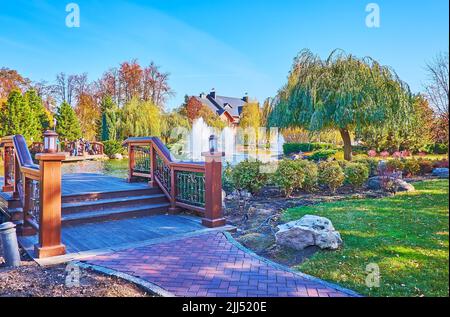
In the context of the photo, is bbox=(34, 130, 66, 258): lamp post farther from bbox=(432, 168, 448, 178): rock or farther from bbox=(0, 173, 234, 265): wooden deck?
bbox=(432, 168, 448, 178): rock

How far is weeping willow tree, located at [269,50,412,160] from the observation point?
955cm

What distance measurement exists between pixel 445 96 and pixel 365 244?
202 cm

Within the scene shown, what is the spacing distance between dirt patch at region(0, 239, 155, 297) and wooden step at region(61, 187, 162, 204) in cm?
193

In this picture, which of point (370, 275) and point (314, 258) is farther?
point (314, 258)

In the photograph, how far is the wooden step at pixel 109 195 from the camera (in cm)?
512

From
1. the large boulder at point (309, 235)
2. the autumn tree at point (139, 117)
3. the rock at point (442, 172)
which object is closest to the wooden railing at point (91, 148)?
the autumn tree at point (139, 117)

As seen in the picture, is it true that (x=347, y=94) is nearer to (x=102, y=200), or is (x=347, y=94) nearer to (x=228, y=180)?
(x=228, y=180)

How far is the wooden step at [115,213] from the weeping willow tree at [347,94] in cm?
591

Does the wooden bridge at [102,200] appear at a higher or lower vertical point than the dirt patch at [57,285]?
higher

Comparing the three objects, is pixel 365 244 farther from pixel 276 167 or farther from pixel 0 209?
pixel 0 209

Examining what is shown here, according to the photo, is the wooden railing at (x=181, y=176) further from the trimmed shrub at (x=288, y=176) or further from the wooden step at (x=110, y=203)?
the trimmed shrub at (x=288, y=176)

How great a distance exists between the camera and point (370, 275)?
2.91 m

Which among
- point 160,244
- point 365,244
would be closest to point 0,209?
point 160,244

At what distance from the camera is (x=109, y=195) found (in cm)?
546
